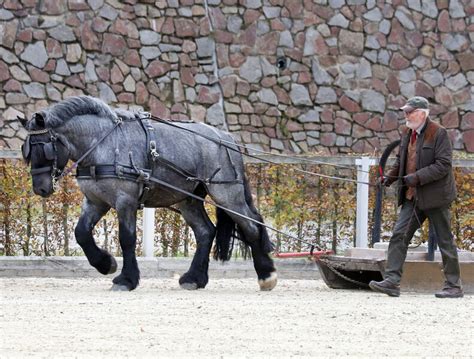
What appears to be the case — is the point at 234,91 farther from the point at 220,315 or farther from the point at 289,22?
the point at 220,315

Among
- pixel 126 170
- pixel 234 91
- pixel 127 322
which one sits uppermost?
pixel 234 91

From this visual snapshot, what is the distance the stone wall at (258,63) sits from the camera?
23328 millimetres

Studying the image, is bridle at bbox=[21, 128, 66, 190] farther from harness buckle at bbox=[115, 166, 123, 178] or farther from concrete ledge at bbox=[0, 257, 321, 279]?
concrete ledge at bbox=[0, 257, 321, 279]

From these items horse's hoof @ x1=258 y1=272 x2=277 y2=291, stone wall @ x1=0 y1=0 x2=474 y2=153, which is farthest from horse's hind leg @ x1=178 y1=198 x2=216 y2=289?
stone wall @ x1=0 y1=0 x2=474 y2=153

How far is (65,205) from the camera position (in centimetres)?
1644

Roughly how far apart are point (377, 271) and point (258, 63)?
33.3ft

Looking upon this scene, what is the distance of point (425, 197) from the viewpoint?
13.5 metres

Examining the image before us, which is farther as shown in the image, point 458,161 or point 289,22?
point 289,22

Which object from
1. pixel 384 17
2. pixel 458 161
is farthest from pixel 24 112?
pixel 458 161

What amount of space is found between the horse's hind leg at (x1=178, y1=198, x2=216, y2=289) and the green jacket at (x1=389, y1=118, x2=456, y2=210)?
213cm

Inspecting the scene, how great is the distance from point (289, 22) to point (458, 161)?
7923mm

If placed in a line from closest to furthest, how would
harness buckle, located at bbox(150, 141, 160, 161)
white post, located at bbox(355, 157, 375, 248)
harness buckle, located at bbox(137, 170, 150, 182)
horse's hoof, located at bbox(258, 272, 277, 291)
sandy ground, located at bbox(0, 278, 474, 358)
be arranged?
1. sandy ground, located at bbox(0, 278, 474, 358)
2. harness buckle, located at bbox(137, 170, 150, 182)
3. harness buckle, located at bbox(150, 141, 160, 161)
4. horse's hoof, located at bbox(258, 272, 277, 291)
5. white post, located at bbox(355, 157, 375, 248)

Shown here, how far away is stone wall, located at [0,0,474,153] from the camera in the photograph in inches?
918

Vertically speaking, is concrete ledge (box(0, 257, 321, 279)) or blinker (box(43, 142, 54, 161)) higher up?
blinker (box(43, 142, 54, 161))
